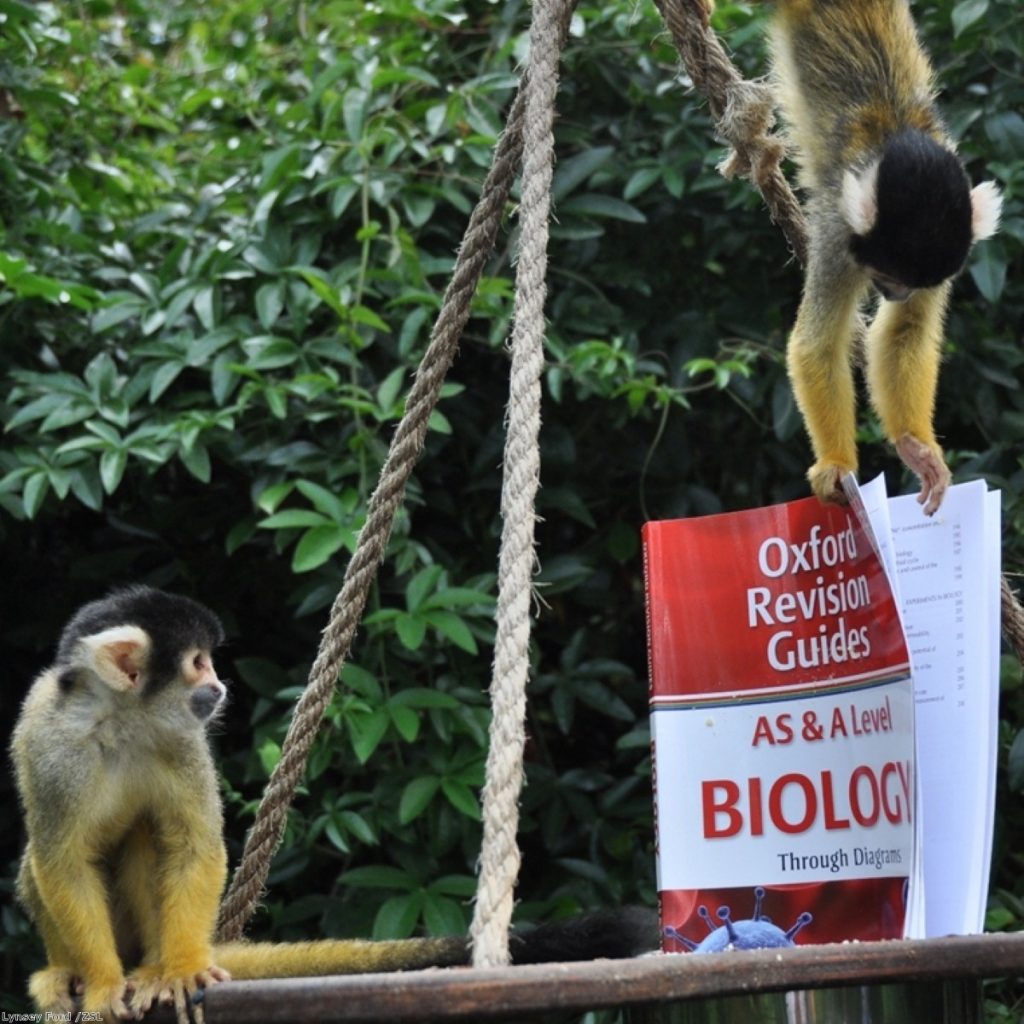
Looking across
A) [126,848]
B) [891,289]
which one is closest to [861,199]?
[891,289]

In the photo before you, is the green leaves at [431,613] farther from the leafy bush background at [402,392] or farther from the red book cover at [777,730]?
the red book cover at [777,730]

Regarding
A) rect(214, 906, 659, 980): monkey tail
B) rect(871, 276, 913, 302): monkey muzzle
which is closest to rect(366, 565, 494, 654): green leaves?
rect(214, 906, 659, 980): monkey tail

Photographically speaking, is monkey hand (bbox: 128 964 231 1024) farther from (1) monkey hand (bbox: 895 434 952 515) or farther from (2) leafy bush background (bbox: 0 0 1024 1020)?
(1) monkey hand (bbox: 895 434 952 515)

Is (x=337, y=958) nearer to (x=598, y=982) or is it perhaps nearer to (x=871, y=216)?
(x=598, y=982)

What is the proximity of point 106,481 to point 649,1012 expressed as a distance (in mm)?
Answer: 1576

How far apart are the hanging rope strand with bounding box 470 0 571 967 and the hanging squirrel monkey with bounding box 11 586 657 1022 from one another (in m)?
0.57

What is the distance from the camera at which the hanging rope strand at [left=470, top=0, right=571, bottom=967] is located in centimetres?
123

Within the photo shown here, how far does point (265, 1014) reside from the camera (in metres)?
1.17

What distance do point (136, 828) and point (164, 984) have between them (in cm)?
28

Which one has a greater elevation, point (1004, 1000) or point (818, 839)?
point (818, 839)

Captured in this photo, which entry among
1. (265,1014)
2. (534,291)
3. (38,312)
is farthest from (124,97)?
(265,1014)

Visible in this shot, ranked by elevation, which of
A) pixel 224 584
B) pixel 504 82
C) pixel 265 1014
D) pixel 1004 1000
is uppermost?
pixel 504 82

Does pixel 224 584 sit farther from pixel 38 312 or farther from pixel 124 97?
pixel 124 97

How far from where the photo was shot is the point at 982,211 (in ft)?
6.99
